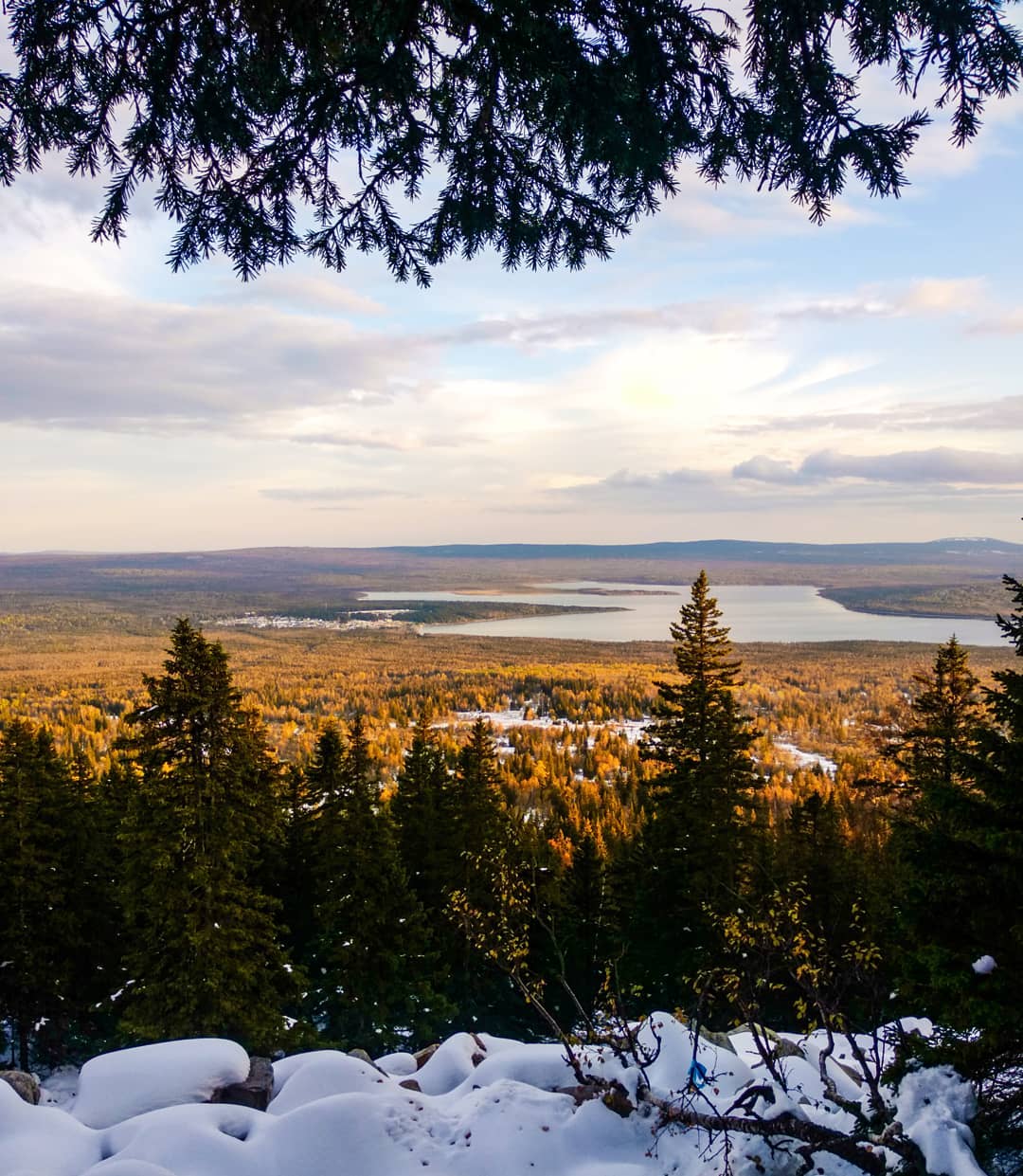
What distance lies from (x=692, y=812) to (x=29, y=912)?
16.8 meters

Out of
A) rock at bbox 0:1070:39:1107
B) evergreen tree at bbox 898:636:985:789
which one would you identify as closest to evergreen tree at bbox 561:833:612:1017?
evergreen tree at bbox 898:636:985:789

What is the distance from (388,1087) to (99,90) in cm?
885

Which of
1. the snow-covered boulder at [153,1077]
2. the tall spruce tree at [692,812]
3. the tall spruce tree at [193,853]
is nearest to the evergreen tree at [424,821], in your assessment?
the tall spruce tree at [692,812]

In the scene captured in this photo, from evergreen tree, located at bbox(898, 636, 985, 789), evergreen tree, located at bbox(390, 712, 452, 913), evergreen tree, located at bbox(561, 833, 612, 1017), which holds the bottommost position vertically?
evergreen tree, located at bbox(561, 833, 612, 1017)

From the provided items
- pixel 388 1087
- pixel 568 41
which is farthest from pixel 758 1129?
pixel 568 41

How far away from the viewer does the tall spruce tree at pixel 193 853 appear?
13.5 m

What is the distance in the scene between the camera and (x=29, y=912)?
1714 cm

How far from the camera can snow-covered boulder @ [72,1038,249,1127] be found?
6895 millimetres

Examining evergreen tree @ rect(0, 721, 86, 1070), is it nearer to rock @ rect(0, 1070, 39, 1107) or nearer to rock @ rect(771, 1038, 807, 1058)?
rock @ rect(0, 1070, 39, 1107)

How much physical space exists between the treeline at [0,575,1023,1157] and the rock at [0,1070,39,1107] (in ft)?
15.7

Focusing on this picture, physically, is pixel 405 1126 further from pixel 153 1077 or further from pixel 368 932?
pixel 368 932

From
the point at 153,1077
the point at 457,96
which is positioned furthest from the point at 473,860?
the point at 457,96

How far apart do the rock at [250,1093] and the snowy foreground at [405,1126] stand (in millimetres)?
95

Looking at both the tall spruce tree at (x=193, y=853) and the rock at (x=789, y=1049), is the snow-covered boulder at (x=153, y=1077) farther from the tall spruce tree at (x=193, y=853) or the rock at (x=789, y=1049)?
the rock at (x=789, y=1049)
